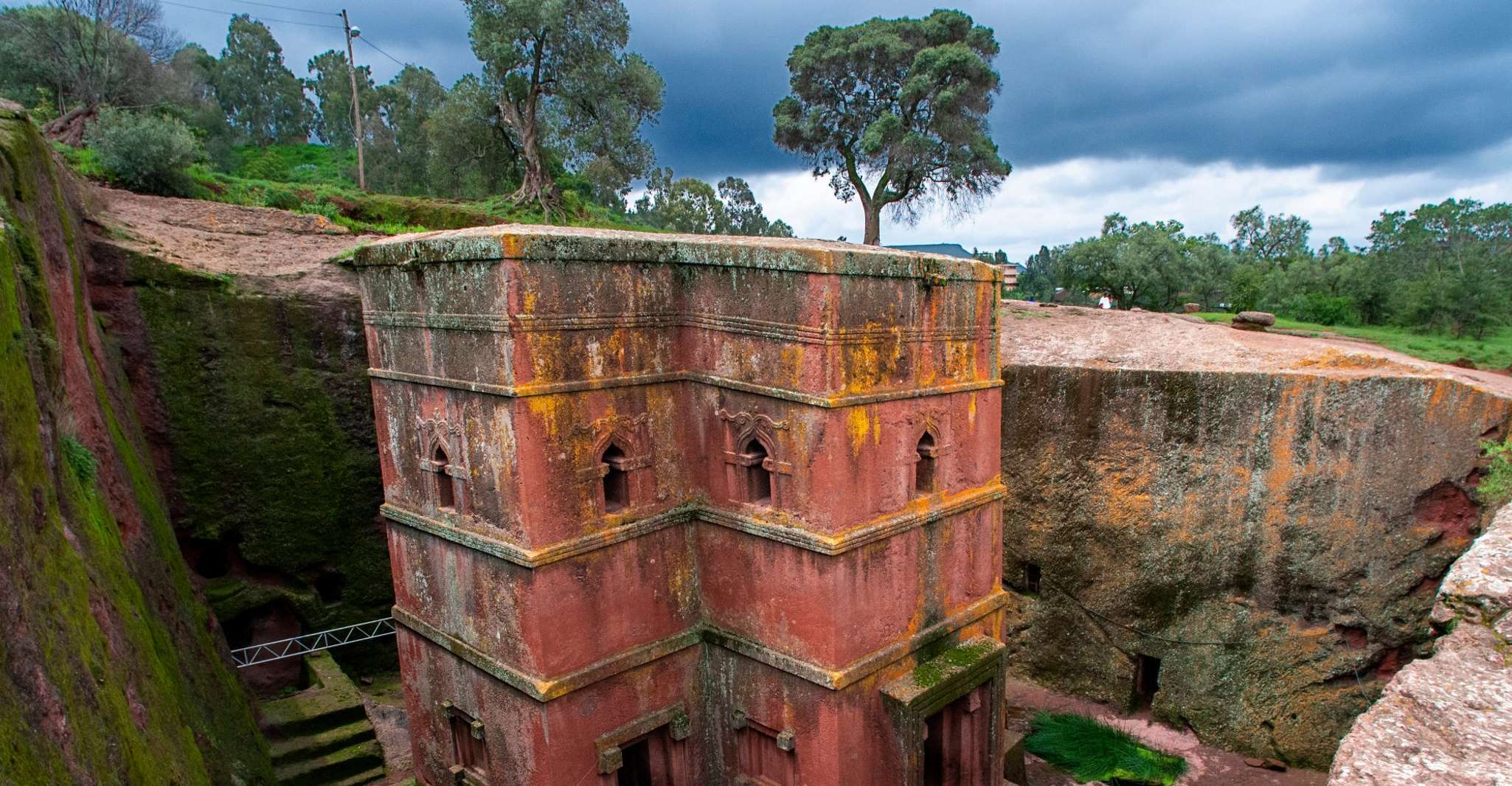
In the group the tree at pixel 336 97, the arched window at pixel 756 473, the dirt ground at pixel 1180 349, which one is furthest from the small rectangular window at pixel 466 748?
the tree at pixel 336 97

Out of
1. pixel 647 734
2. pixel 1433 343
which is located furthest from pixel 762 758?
pixel 1433 343

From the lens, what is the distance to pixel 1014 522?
11633 millimetres

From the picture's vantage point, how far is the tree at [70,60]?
20406 mm

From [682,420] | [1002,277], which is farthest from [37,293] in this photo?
[1002,277]

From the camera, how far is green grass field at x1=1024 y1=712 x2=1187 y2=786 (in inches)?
392

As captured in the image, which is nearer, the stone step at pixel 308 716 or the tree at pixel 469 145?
the stone step at pixel 308 716

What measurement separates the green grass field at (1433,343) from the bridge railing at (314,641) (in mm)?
16736

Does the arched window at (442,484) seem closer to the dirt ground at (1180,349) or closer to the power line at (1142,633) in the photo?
the dirt ground at (1180,349)

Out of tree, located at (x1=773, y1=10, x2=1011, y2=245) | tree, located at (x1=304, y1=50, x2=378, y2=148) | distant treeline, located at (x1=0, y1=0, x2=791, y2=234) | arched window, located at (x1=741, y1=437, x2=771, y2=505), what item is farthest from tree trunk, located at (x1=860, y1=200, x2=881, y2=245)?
tree, located at (x1=304, y1=50, x2=378, y2=148)

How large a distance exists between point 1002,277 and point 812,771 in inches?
193

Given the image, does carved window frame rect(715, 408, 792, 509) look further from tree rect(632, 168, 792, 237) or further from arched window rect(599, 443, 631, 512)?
tree rect(632, 168, 792, 237)

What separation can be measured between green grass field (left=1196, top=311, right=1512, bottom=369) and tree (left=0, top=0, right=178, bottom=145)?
27.9 meters

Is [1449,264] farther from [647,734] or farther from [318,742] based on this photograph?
[318,742]

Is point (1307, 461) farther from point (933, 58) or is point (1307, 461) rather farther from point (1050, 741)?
point (933, 58)
